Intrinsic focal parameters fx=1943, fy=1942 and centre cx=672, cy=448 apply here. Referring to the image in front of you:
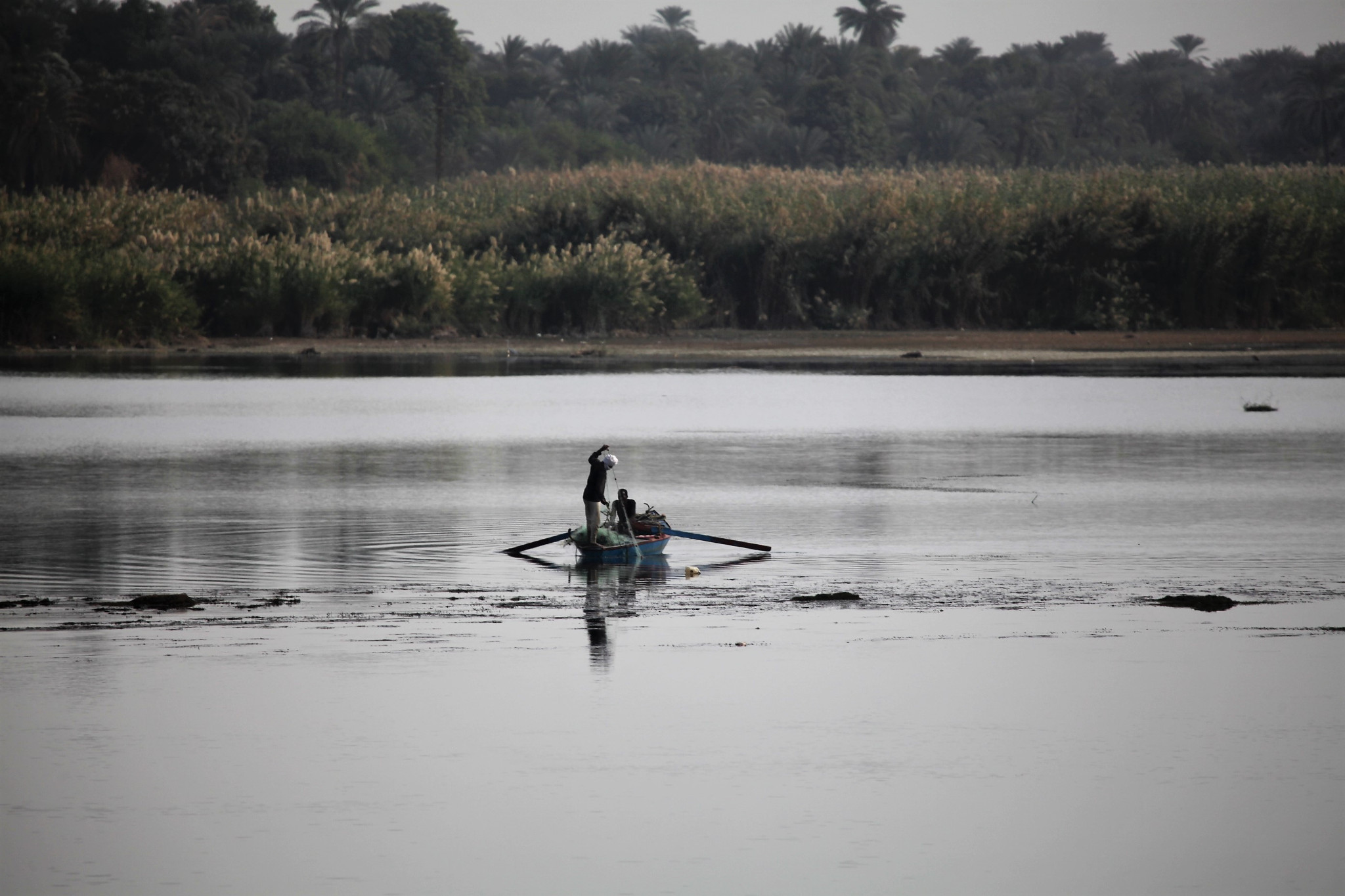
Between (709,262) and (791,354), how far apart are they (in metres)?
6.90

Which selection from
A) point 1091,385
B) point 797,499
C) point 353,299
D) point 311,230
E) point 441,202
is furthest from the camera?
point 441,202

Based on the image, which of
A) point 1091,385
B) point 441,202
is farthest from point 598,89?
point 1091,385

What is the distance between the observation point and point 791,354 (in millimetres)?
48406

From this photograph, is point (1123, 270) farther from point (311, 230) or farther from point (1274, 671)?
point (1274, 671)

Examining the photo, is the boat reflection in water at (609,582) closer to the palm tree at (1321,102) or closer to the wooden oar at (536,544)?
the wooden oar at (536,544)

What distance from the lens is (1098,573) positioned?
1630 centimetres

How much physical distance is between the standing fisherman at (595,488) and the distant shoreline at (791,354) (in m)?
27.3

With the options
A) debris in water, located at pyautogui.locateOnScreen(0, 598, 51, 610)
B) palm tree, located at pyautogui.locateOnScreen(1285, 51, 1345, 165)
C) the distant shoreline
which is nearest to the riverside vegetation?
the distant shoreline

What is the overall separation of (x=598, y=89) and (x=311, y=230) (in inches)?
2819

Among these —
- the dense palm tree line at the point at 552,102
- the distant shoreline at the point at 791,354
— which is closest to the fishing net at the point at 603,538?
the distant shoreline at the point at 791,354

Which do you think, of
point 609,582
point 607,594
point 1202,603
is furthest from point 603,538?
point 1202,603

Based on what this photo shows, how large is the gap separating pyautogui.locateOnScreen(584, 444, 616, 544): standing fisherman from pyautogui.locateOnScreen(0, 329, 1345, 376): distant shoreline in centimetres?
2732

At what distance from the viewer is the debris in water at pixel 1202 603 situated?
14477mm

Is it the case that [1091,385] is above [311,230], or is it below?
A: below
